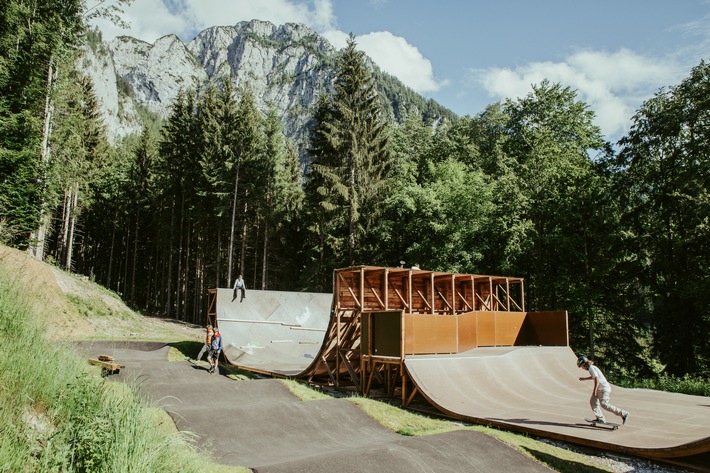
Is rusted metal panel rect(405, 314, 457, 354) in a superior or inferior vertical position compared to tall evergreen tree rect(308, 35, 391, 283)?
inferior

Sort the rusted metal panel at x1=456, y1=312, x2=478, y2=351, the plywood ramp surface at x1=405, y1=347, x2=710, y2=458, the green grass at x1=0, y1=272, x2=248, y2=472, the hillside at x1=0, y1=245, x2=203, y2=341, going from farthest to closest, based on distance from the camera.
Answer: the hillside at x1=0, y1=245, x2=203, y2=341 → the rusted metal panel at x1=456, y1=312, x2=478, y2=351 → the plywood ramp surface at x1=405, y1=347, x2=710, y2=458 → the green grass at x1=0, y1=272, x2=248, y2=472

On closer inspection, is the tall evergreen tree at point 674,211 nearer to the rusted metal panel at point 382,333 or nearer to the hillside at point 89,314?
the rusted metal panel at point 382,333

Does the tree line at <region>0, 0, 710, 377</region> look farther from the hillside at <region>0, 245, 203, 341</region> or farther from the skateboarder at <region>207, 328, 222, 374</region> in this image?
the skateboarder at <region>207, 328, 222, 374</region>

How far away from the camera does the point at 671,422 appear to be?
842cm

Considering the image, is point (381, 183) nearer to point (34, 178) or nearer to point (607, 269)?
point (607, 269)

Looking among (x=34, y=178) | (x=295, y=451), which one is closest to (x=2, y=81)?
(x=34, y=178)

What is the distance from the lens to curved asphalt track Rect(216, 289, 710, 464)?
7539mm

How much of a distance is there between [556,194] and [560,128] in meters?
7.28

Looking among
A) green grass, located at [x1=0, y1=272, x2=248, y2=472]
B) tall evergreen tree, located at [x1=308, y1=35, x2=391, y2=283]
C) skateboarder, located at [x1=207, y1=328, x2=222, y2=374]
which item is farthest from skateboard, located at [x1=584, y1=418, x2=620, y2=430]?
tall evergreen tree, located at [x1=308, y1=35, x2=391, y2=283]

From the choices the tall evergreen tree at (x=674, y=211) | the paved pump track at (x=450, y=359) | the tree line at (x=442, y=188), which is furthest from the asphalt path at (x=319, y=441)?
the tall evergreen tree at (x=674, y=211)

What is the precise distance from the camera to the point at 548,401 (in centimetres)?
1066

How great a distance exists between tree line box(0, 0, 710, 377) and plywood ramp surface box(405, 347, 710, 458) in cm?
912

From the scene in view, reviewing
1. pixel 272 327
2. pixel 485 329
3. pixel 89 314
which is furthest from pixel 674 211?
pixel 89 314

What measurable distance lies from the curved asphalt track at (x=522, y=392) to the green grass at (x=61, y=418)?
19.8ft
